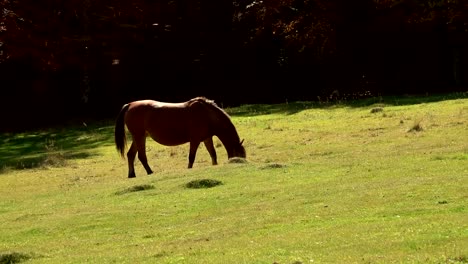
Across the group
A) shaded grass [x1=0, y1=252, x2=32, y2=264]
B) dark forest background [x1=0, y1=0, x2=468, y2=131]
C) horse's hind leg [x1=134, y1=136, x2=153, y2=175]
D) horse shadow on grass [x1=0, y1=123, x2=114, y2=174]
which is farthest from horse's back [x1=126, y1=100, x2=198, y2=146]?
dark forest background [x1=0, y1=0, x2=468, y2=131]

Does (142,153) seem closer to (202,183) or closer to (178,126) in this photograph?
(178,126)

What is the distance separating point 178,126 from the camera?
21.5 meters

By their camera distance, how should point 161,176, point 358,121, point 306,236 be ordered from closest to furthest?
point 306,236, point 161,176, point 358,121

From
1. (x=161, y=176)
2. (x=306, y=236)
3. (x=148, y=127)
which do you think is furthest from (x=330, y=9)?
(x=306, y=236)

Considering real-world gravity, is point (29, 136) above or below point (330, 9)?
below

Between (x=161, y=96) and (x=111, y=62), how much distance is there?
247 centimetres

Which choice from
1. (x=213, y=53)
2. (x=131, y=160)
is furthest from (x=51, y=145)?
(x=213, y=53)

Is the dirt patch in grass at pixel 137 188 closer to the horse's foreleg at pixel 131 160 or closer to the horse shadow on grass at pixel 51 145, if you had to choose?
the horse's foreleg at pixel 131 160

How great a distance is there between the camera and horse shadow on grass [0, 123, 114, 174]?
25.1m

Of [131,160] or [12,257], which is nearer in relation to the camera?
[12,257]

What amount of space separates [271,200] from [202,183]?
254cm

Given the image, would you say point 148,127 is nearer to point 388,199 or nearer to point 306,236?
point 388,199

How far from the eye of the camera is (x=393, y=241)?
30.1 feet

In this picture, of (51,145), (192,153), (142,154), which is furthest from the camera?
(51,145)
